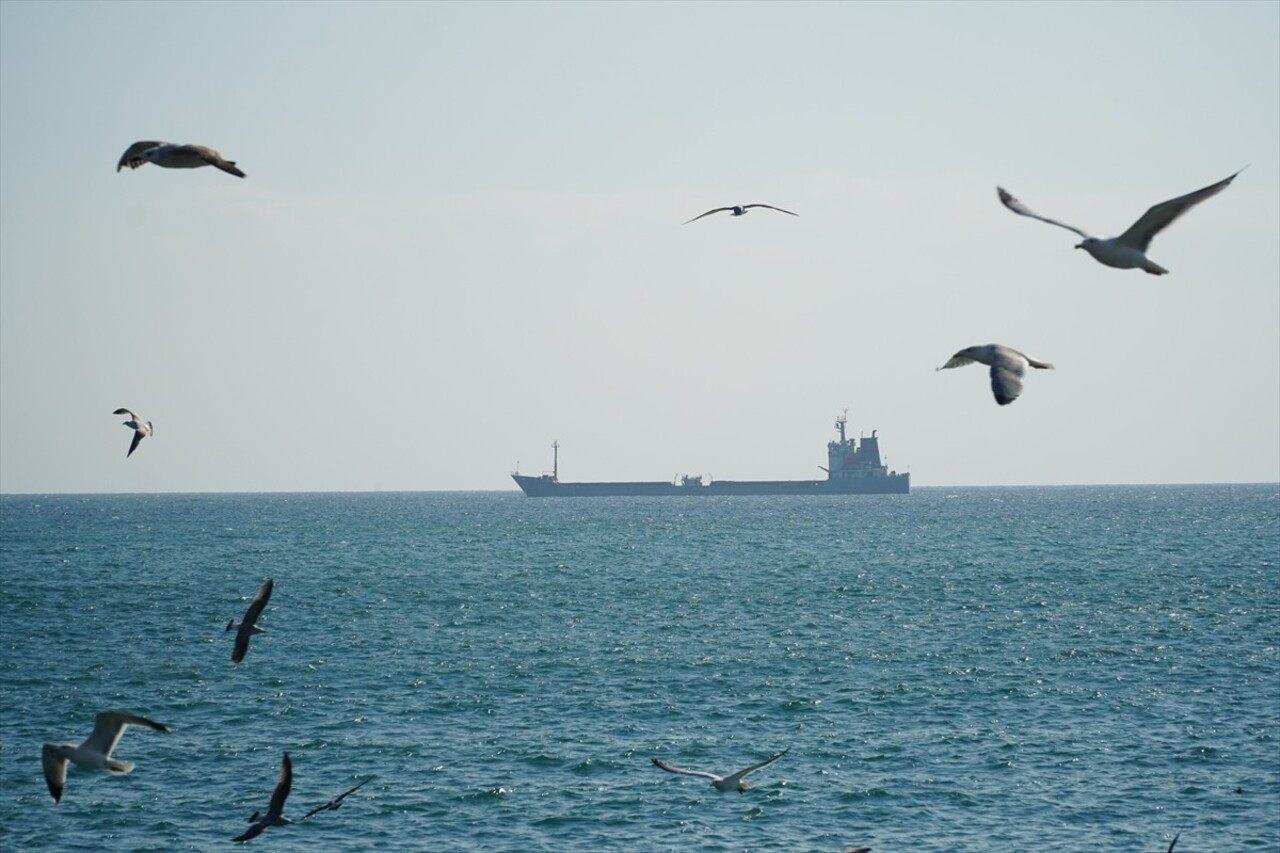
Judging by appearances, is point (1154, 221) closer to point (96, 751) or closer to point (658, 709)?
point (96, 751)

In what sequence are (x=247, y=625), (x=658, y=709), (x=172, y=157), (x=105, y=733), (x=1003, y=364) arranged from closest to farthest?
(x=1003, y=364) → (x=172, y=157) → (x=105, y=733) → (x=247, y=625) → (x=658, y=709)

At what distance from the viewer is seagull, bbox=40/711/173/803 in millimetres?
12352

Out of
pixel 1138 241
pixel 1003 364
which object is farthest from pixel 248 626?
pixel 1138 241

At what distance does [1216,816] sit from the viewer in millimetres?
28531

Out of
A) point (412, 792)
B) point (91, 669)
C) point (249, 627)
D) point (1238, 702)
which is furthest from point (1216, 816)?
point (91, 669)

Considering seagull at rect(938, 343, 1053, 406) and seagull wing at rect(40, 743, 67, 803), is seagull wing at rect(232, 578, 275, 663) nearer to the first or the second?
seagull wing at rect(40, 743, 67, 803)

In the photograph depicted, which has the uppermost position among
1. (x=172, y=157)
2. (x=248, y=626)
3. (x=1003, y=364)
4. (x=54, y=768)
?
(x=172, y=157)

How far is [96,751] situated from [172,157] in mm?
5654

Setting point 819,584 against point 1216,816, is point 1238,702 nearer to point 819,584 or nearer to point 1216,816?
point 1216,816

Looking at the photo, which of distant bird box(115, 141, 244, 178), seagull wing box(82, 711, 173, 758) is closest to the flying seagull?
distant bird box(115, 141, 244, 178)

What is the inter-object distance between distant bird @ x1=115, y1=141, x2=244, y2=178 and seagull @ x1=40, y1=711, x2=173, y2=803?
4.90 meters

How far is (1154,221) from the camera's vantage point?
11156mm

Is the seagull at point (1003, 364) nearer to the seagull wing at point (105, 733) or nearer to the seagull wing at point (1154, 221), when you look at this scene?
the seagull wing at point (1154, 221)

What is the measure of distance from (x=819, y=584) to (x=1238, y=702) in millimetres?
45648
